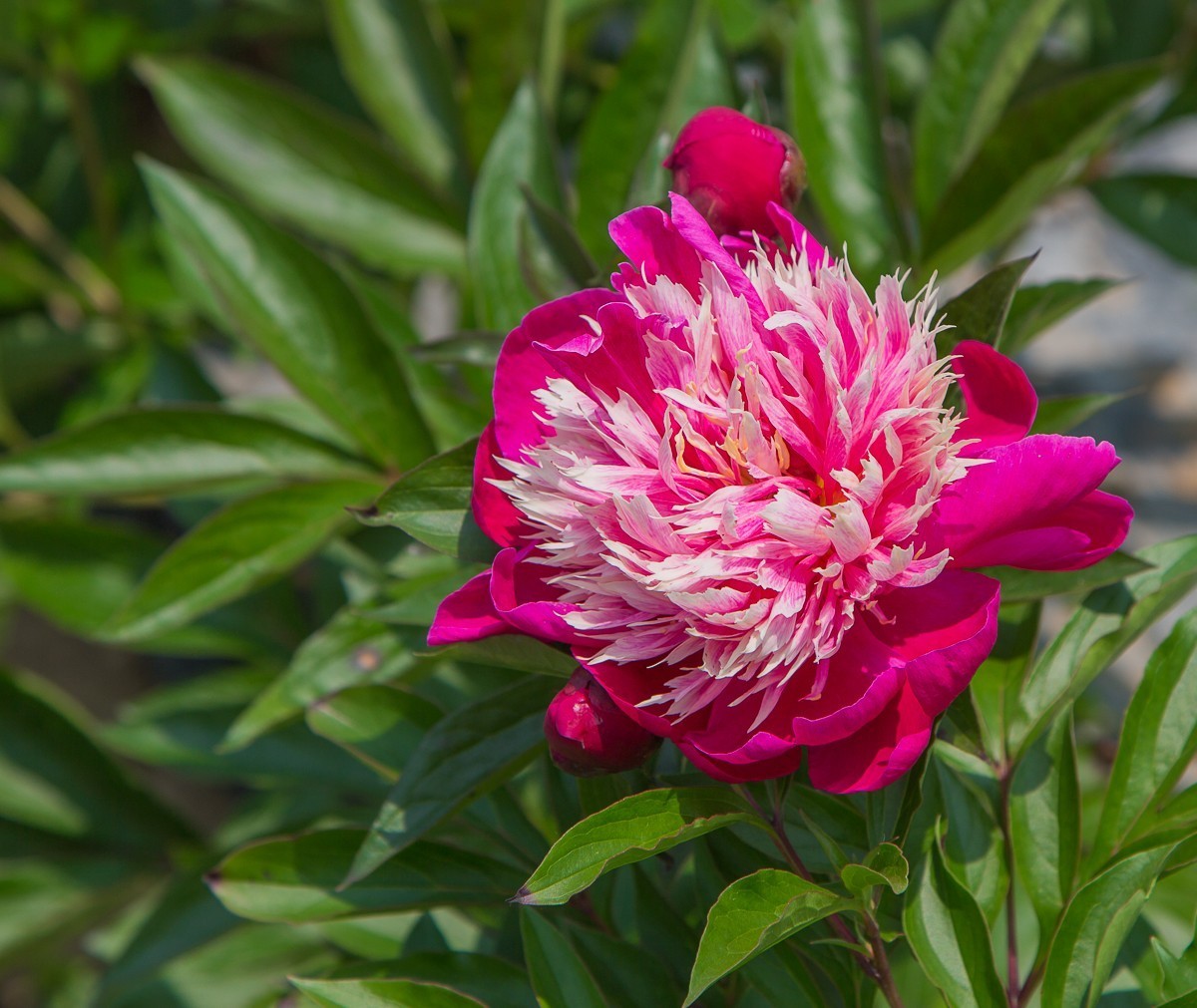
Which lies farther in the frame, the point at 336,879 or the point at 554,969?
the point at 336,879

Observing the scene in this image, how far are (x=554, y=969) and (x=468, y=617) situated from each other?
10.6 inches

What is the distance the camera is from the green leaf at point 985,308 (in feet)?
2.71

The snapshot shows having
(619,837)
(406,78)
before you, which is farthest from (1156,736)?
(406,78)

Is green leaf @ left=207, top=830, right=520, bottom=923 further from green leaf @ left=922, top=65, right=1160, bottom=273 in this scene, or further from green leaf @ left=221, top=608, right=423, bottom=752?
green leaf @ left=922, top=65, right=1160, bottom=273

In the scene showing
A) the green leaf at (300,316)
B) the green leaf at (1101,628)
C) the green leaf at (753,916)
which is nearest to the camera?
the green leaf at (753,916)

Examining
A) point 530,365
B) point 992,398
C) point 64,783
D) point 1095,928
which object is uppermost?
point 530,365

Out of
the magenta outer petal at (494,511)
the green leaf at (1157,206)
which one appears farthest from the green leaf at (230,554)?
the green leaf at (1157,206)

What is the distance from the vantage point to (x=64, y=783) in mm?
1569

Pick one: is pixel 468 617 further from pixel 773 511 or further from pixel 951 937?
pixel 951 937

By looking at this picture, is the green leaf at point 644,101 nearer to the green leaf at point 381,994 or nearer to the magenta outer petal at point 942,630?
the magenta outer petal at point 942,630

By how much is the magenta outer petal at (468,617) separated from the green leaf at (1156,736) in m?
0.50

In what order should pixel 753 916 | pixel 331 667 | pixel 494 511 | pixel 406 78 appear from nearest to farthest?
pixel 753 916 < pixel 494 511 < pixel 331 667 < pixel 406 78

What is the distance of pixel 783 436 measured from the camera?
77cm

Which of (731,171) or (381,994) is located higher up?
(731,171)
